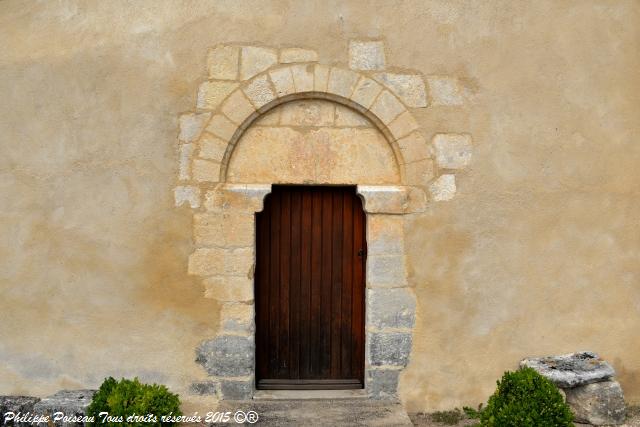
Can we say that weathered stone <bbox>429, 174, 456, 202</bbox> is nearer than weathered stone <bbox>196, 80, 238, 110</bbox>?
No

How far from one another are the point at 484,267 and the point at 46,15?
13.7ft

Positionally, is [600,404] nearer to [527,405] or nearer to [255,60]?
[527,405]

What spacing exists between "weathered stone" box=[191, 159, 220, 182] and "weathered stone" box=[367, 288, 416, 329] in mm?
1607

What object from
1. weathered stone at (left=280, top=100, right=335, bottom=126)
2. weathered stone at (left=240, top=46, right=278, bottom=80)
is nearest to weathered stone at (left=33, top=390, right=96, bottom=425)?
weathered stone at (left=280, top=100, right=335, bottom=126)

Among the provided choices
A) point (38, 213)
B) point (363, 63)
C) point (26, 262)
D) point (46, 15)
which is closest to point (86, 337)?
point (26, 262)

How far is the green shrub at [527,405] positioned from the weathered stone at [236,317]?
197 cm

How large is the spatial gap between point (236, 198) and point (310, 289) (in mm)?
1045

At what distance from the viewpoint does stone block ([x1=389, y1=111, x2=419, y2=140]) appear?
16.1ft

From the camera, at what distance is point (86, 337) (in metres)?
4.90

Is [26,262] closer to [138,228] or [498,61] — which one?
[138,228]

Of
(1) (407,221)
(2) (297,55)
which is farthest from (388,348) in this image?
(2) (297,55)

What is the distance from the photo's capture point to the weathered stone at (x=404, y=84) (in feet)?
16.1

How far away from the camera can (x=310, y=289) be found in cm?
520

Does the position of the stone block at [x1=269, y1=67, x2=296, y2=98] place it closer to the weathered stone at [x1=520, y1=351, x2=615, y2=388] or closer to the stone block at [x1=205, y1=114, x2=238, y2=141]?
the stone block at [x1=205, y1=114, x2=238, y2=141]
